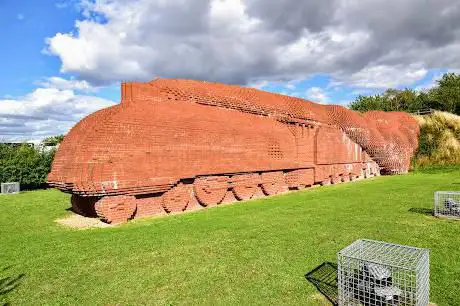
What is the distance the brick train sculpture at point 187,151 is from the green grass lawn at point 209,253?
915 millimetres

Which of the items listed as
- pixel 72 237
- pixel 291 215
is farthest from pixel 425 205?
pixel 72 237

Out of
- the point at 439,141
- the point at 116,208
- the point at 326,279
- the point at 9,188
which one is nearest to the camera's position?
the point at 326,279

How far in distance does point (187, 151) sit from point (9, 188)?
15.8m

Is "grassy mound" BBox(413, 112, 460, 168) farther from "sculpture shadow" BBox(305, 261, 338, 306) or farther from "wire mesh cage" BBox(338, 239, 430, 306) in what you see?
"wire mesh cage" BBox(338, 239, 430, 306)

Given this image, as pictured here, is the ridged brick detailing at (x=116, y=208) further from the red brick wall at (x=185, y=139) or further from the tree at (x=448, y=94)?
the tree at (x=448, y=94)

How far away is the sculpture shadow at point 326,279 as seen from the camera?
4.60m

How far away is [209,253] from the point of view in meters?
6.53

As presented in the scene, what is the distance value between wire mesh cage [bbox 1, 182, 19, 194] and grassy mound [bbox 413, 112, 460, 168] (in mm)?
27646

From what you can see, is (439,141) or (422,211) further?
(439,141)

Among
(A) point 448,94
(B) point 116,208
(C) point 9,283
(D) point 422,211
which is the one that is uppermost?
(A) point 448,94

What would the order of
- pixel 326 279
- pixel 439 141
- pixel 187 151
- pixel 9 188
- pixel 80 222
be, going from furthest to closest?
pixel 439 141 → pixel 9 188 → pixel 187 151 → pixel 80 222 → pixel 326 279

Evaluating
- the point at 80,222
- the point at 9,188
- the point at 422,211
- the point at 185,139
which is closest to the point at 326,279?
the point at 422,211

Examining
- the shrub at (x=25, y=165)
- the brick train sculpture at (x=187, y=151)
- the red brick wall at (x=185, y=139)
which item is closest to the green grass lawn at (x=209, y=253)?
the brick train sculpture at (x=187, y=151)

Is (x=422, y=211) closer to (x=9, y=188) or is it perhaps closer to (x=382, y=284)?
Answer: (x=382, y=284)
